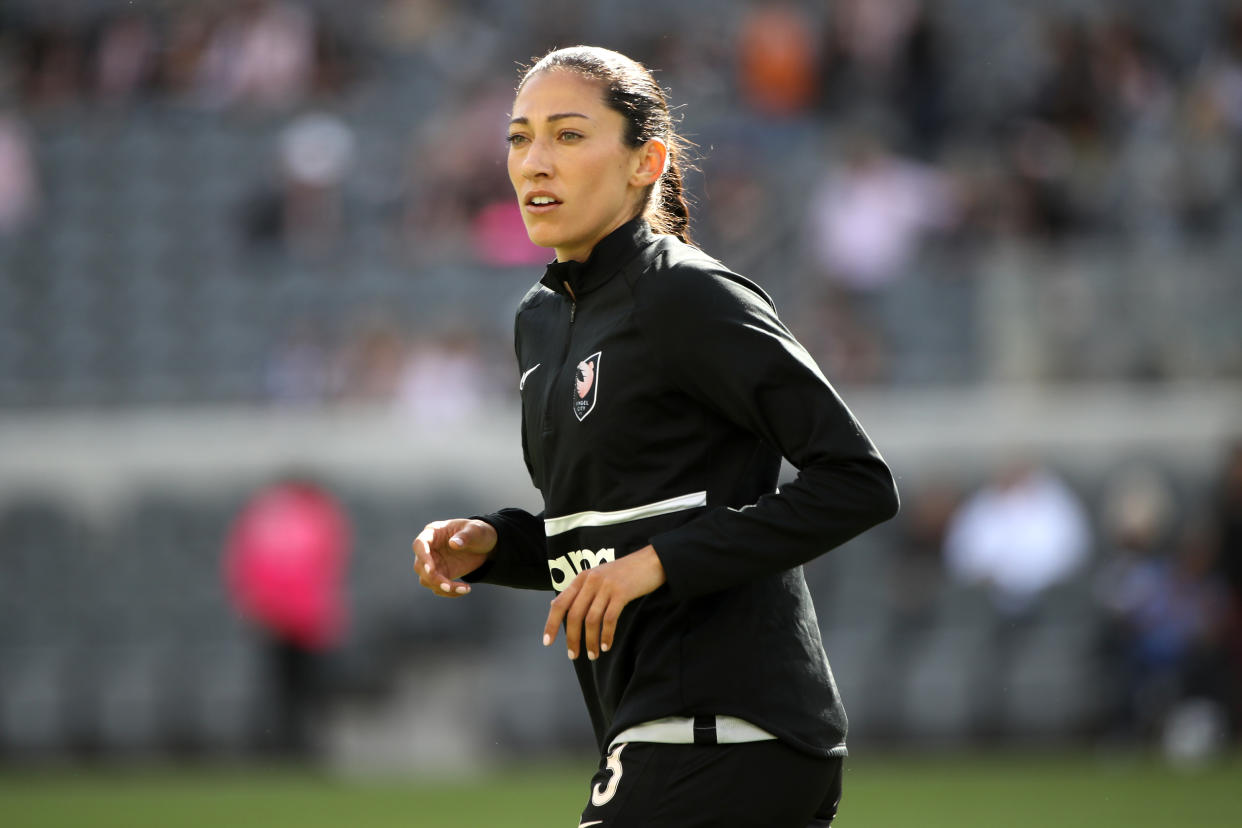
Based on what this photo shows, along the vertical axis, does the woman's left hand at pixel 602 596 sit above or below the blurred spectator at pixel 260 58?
below

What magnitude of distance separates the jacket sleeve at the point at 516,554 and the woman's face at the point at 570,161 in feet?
1.95

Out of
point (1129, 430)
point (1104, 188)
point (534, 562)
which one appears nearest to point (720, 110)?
point (1104, 188)

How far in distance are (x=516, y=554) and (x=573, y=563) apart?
325 millimetres

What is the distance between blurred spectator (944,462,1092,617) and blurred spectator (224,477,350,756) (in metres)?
4.23

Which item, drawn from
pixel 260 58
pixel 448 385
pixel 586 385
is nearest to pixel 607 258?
pixel 586 385

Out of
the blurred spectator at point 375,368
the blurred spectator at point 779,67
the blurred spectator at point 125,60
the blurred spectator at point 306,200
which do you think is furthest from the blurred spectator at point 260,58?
the blurred spectator at point 779,67

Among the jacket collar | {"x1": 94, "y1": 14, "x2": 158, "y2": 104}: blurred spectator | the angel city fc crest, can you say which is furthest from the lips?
{"x1": 94, "y1": 14, "x2": 158, "y2": 104}: blurred spectator

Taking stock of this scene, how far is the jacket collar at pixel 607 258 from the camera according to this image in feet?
10.3

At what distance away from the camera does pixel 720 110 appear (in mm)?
14758

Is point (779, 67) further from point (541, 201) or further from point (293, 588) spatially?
point (541, 201)

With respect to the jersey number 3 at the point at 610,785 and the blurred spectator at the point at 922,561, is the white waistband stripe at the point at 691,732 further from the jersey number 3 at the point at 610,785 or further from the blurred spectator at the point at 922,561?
the blurred spectator at the point at 922,561

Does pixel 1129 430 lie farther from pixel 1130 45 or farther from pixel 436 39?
pixel 436 39

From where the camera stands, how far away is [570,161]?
124 inches

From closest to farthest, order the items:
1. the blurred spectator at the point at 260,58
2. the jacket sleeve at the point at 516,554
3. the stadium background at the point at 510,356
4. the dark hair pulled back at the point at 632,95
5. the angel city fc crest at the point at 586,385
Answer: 1. the angel city fc crest at the point at 586,385
2. the dark hair pulled back at the point at 632,95
3. the jacket sleeve at the point at 516,554
4. the stadium background at the point at 510,356
5. the blurred spectator at the point at 260,58
